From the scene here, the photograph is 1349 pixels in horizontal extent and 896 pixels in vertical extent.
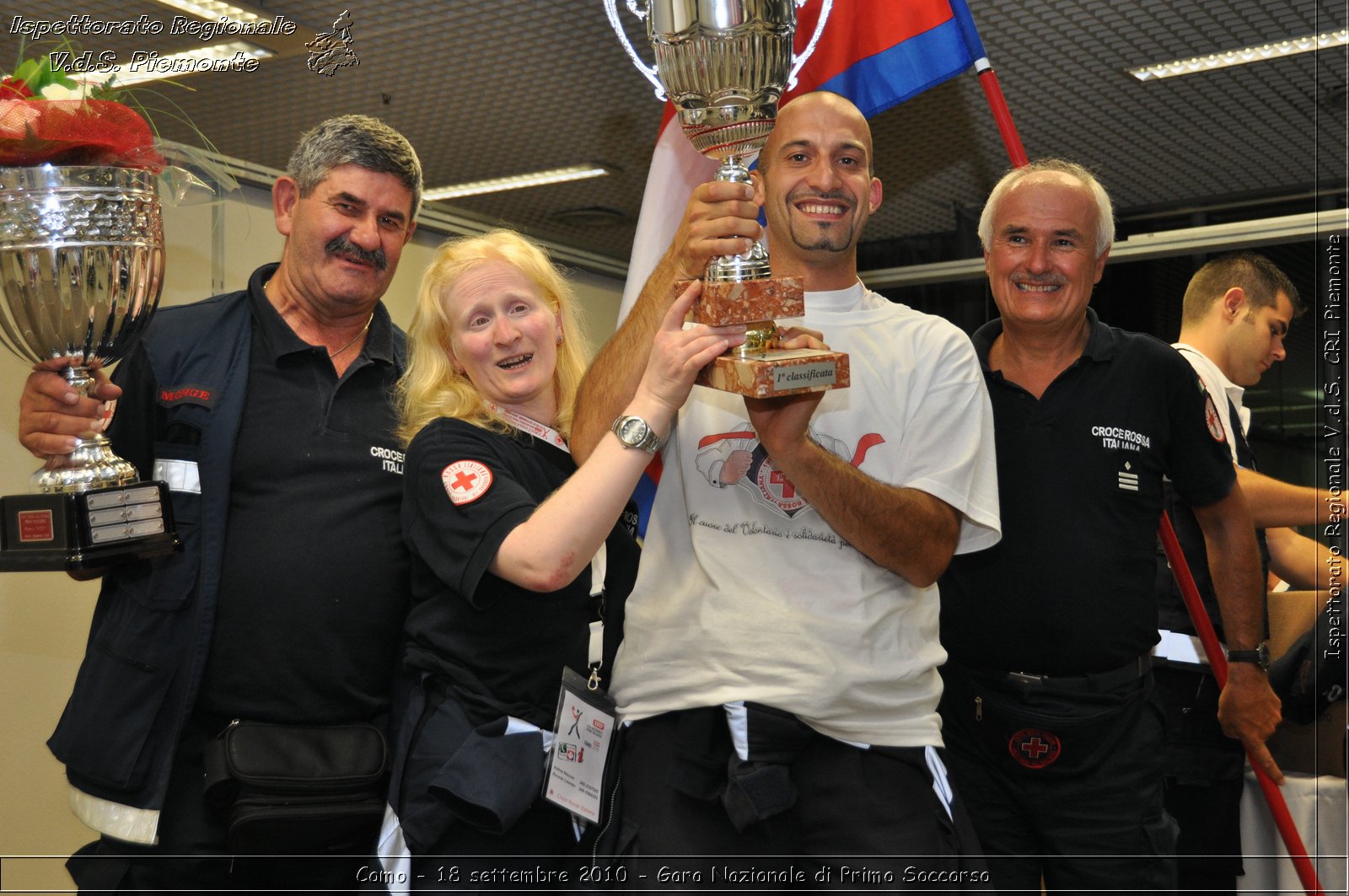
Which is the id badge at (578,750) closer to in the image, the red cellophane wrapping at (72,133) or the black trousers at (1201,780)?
the red cellophane wrapping at (72,133)

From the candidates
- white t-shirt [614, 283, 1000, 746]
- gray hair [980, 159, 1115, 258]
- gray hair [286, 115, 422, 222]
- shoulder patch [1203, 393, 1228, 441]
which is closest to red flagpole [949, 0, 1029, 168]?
gray hair [980, 159, 1115, 258]

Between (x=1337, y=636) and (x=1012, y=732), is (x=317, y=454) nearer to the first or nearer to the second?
(x=1012, y=732)

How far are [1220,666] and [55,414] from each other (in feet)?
9.05

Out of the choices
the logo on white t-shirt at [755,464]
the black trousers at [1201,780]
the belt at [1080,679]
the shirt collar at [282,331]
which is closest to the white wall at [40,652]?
the shirt collar at [282,331]

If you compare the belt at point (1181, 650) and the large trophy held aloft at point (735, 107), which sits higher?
the large trophy held aloft at point (735, 107)

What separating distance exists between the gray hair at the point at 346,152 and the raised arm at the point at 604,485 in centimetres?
87

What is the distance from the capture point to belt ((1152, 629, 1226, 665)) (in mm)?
3156

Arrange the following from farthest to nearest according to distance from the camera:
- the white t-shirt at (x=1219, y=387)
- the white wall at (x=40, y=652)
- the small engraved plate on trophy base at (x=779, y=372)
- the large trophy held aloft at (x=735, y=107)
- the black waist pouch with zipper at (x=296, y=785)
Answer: the white wall at (x=40, y=652)
the white t-shirt at (x=1219, y=387)
the black waist pouch with zipper at (x=296, y=785)
the large trophy held aloft at (x=735, y=107)
the small engraved plate on trophy base at (x=779, y=372)

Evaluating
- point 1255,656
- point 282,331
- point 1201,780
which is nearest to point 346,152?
point 282,331

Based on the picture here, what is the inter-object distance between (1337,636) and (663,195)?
2.20 m

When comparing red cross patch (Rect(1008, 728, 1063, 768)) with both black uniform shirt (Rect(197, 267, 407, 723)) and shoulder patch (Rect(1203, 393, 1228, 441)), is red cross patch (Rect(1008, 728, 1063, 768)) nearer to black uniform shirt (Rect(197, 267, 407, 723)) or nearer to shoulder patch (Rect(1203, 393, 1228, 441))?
shoulder patch (Rect(1203, 393, 1228, 441))

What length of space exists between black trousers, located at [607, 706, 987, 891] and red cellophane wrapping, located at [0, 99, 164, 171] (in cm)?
132

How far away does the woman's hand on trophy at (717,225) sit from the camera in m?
1.67

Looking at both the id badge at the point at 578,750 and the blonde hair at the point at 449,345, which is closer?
the id badge at the point at 578,750
